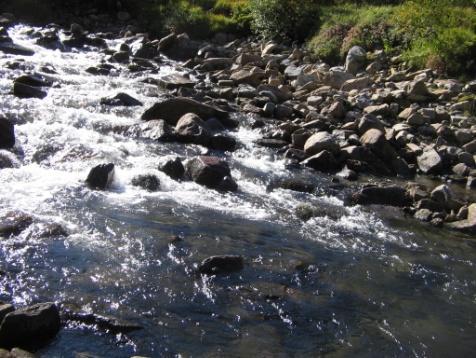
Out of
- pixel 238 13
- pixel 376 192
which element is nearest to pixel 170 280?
pixel 376 192

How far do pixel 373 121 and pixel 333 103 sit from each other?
1.85 metres

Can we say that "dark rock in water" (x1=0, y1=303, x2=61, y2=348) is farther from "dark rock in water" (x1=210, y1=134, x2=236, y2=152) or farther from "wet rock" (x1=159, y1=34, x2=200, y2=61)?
"wet rock" (x1=159, y1=34, x2=200, y2=61)

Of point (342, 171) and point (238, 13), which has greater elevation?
point (238, 13)

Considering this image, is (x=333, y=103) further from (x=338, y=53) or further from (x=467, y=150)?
(x=338, y=53)

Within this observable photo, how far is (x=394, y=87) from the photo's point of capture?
61.3ft

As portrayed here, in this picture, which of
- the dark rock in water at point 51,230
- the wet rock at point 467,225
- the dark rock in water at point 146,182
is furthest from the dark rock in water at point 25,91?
the wet rock at point 467,225

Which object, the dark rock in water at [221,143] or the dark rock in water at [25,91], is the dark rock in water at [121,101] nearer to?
the dark rock in water at [25,91]

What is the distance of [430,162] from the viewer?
1390 centimetres

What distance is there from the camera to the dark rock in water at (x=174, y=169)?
1172cm

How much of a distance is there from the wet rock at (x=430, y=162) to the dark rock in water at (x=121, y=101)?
7.95 m

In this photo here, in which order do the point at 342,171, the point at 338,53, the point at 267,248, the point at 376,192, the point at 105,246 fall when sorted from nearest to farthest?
1. the point at 105,246
2. the point at 267,248
3. the point at 376,192
4. the point at 342,171
5. the point at 338,53

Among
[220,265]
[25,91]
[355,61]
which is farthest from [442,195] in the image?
[25,91]

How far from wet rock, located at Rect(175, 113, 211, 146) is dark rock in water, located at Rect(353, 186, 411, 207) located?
4213 mm

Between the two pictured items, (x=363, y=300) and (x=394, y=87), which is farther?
(x=394, y=87)
